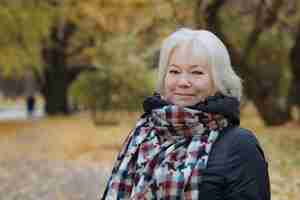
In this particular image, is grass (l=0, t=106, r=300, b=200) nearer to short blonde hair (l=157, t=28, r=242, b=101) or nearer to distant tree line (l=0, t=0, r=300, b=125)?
distant tree line (l=0, t=0, r=300, b=125)

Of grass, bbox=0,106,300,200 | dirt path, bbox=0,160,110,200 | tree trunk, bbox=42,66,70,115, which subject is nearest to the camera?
dirt path, bbox=0,160,110,200

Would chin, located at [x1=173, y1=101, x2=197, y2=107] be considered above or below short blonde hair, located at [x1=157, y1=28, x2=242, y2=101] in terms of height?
below

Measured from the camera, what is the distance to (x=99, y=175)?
42.1 ft

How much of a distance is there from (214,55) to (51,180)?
10.2 metres

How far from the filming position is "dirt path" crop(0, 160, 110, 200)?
1046 cm

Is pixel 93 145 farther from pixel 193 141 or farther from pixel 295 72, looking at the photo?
pixel 193 141

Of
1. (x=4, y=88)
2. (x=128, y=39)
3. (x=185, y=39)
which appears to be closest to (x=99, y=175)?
(x=185, y=39)

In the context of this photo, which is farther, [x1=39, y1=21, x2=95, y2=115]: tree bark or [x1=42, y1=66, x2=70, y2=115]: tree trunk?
[x1=42, y1=66, x2=70, y2=115]: tree trunk

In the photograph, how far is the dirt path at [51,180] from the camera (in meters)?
10.5

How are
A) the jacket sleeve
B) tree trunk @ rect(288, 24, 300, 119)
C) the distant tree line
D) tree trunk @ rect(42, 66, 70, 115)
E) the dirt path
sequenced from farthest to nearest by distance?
1. tree trunk @ rect(42, 66, 70, 115)
2. tree trunk @ rect(288, 24, 300, 119)
3. the distant tree line
4. the dirt path
5. the jacket sleeve

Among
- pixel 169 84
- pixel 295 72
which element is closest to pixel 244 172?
pixel 169 84

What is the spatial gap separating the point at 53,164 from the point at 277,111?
31.7 feet

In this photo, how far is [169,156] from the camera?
8.45 feet

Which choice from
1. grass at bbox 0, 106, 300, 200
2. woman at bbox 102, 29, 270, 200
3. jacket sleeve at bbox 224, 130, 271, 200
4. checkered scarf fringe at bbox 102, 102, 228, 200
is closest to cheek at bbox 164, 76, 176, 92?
woman at bbox 102, 29, 270, 200
